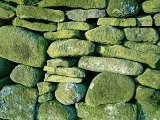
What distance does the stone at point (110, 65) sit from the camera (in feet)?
13.1

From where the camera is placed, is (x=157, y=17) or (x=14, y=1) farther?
(x=14, y=1)

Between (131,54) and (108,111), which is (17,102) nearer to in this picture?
(108,111)

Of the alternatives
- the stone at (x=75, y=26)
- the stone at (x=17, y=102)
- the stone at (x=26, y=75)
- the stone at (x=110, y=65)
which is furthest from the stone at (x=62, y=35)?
the stone at (x=17, y=102)

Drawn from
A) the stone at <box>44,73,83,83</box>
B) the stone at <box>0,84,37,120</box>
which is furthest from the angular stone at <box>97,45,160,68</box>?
the stone at <box>0,84,37,120</box>

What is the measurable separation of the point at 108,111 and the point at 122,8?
123 centimetres

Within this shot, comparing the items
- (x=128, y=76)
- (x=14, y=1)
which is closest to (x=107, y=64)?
(x=128, y=76)

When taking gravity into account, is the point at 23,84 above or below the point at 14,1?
below

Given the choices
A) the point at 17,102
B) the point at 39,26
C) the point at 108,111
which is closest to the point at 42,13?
the point at 39,26

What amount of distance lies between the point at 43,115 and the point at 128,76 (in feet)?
3.77

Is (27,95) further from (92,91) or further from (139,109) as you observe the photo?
(139,109)

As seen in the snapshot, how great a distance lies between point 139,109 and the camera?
412 centimetres

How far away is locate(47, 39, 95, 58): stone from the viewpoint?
4.06m

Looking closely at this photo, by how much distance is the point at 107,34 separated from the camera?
13.3 ft

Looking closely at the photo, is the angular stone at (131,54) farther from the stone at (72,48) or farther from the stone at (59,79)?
the stone at (59,79)
